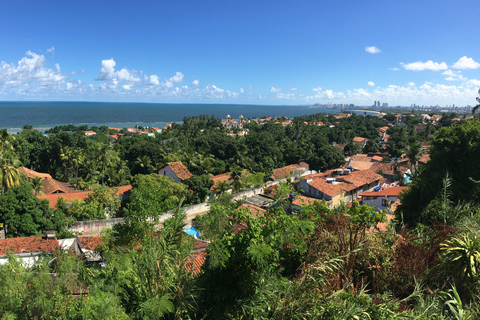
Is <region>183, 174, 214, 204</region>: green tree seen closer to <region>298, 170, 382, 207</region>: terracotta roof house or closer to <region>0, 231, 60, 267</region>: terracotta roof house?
<region>298, 170, 382, 207</region>: terracotta roof house

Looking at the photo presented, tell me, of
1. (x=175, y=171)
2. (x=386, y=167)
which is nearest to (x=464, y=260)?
(x=175, y=171)

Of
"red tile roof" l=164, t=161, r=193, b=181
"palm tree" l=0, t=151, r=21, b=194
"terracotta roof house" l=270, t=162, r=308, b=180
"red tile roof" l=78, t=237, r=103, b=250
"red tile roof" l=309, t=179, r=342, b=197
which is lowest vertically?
"terracotta roof house" l=270, t=162, r=308, b=180

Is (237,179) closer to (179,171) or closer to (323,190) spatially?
(179,171)

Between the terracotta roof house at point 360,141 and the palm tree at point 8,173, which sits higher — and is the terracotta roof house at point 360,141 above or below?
below

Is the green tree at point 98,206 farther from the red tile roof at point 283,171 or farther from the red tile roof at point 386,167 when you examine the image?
the red tile roof at point 386,167

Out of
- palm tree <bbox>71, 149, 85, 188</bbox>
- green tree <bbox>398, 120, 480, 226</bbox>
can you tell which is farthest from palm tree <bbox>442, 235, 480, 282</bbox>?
palm tree <bbox>71, 149, 85, 188</bbox>

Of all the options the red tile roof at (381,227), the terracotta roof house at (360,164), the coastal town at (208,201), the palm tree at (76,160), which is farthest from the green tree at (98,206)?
the terracotta roof house at (360,164)
